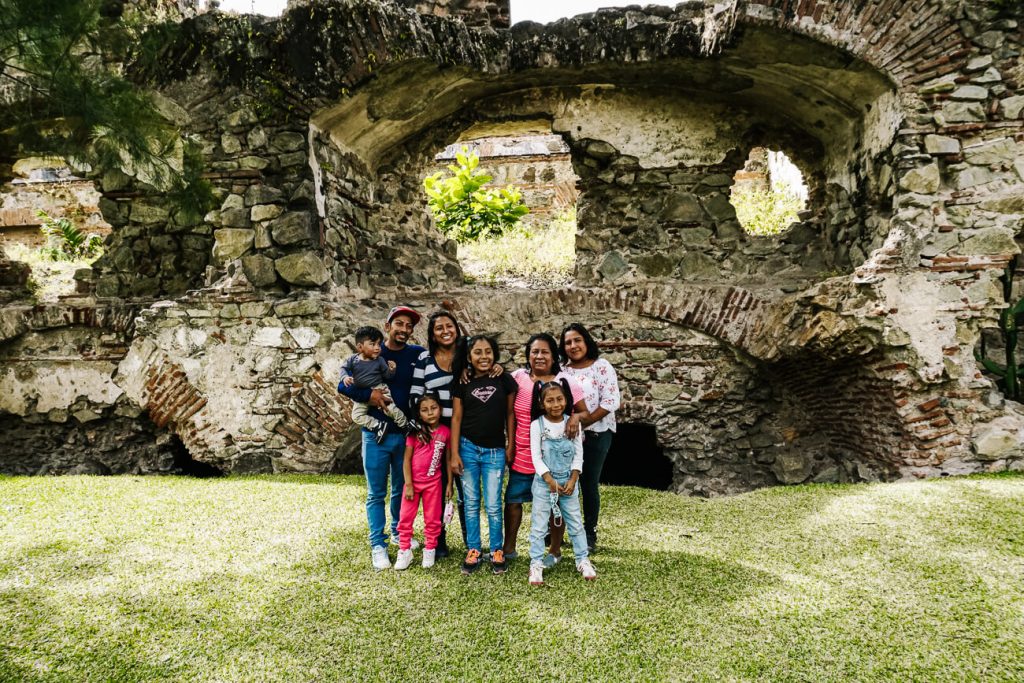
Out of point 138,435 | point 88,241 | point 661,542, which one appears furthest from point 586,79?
point 88,241

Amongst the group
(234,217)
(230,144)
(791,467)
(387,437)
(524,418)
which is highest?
(230,144)

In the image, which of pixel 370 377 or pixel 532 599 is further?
pixel 370 377

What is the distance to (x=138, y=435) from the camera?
19.1 ft

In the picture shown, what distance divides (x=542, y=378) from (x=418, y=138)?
406 centimetres

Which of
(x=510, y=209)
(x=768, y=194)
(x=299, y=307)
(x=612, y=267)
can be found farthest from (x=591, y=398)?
(x=768, y=194)

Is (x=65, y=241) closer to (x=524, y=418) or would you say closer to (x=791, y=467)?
(x=524, y=418)

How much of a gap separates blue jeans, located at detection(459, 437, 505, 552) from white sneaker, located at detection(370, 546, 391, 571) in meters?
0.46

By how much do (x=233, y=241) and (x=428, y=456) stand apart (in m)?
3.29

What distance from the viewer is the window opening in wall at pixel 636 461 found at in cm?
626

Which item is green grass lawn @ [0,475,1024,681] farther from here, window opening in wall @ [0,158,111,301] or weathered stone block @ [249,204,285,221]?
window opening in wall @ [0,158,111,301]

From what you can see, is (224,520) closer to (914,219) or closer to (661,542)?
(661,542)

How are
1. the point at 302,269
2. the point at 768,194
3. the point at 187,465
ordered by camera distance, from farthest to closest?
the point at 768,194 < the point at 187,465 < the point at 302,269

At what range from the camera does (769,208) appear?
Answer: 31.8ft

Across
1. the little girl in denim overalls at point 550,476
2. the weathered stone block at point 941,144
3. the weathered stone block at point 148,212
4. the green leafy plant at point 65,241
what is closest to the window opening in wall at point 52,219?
the green leafy plant at point 65,241
